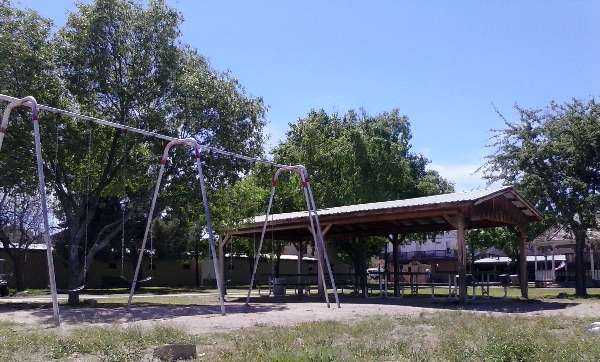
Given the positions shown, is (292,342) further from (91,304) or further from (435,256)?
(435,256)

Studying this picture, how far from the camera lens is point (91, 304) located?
22.5 metres

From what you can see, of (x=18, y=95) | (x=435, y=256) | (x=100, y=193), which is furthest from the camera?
(x=435, y=256)

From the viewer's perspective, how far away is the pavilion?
71.0ft

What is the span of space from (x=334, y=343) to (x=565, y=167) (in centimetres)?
2179

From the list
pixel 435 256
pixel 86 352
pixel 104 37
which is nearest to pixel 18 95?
pixel 104 37

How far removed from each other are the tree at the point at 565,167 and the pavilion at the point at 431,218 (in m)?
4.01

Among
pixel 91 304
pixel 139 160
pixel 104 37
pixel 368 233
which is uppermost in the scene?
pixel 104 37

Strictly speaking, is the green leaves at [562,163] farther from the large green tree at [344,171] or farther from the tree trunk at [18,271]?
the tree trunk at [18,271]

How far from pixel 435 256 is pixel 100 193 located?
42.6 metres

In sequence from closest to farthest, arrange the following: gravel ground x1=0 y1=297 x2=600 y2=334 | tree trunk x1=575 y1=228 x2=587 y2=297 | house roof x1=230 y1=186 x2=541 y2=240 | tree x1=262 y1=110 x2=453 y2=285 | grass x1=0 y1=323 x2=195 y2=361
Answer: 1. grass x1=0 y1=323 x2=195 y2=361
2. gravel ground x1=0 y1=297 x2=600 y2=334
3. house roof x1=230 y1=186 x2=541 y2=240
4. tree trunk x1=575 y1=228 x2=587 y2=297
5. tree x1=262 y1=110 x2=453 y2=285

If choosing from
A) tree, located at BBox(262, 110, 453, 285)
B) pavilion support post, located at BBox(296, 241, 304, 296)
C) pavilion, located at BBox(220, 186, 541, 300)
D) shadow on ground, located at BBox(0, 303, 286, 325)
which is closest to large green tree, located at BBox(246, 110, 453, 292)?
tree, located at BBox(262, 110, 453, 285)

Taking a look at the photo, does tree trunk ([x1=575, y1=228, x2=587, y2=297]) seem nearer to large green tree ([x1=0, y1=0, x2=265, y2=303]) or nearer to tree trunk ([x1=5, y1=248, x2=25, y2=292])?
large green tree ([x1=0, y1=0, x2=265, y2=303])

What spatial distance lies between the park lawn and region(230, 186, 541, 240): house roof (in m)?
8.02

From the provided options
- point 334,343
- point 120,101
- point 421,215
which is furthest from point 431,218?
point 334,343
